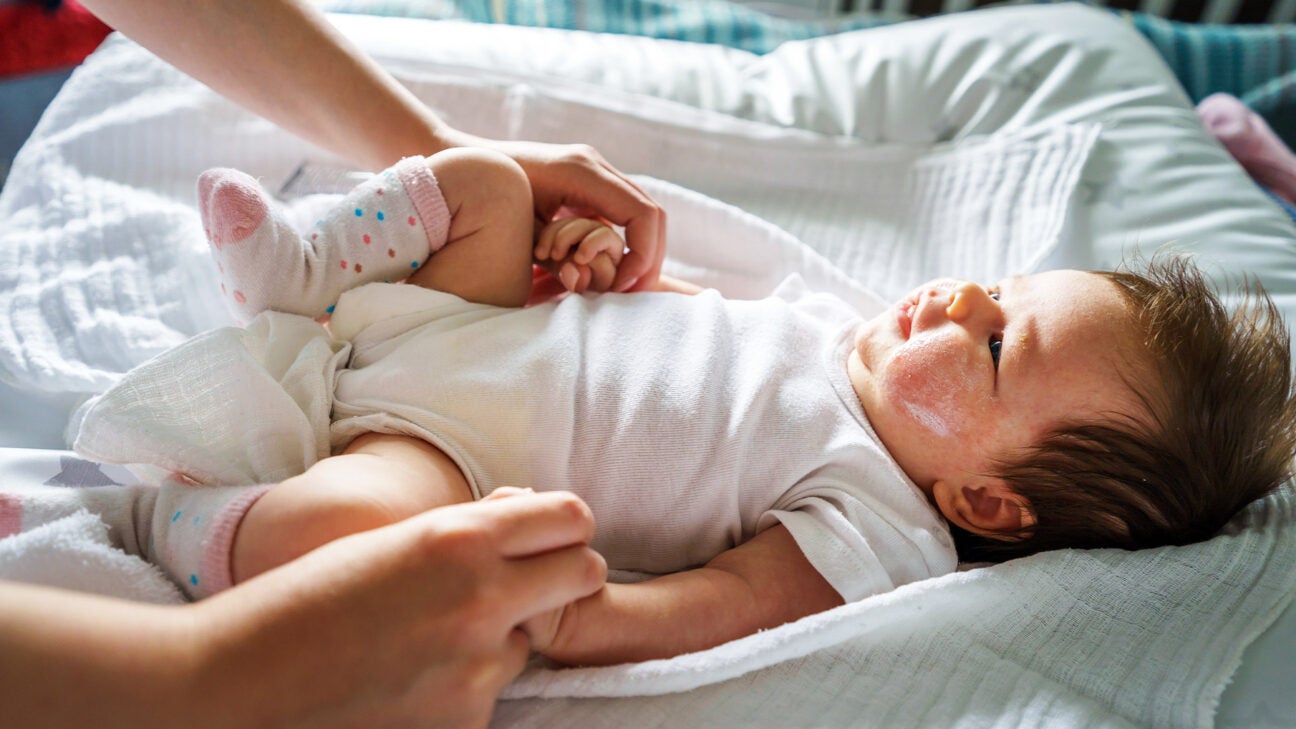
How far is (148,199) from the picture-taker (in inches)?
48.7

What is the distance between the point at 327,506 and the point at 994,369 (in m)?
0.68

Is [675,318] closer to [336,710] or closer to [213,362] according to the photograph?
[213,362]

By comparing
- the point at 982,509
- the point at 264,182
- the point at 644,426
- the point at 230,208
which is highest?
the point at 230,208

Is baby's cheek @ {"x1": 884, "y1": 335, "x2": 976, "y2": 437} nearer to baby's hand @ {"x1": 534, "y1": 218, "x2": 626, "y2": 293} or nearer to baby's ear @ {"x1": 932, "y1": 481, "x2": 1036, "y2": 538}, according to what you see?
baby's ear @ {"x1": 932, "y1": 481, "x2": 1036, "y2": 538}

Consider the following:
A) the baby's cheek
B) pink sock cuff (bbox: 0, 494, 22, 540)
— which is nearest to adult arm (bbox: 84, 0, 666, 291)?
the baby's cheek

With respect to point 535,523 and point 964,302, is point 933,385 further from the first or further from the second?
point 535,523

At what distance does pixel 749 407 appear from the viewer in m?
0.96

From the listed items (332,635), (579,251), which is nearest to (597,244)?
(579,251)

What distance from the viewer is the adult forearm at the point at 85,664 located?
1.64ft

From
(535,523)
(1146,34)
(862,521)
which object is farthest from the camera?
(1146,34)

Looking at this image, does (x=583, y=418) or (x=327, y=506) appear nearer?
(x=327, y=506)

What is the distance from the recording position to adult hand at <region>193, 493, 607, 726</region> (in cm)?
55

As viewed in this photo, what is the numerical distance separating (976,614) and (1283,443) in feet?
1.30

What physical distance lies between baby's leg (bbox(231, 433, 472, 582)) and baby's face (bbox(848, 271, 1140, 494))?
513 millimetres
